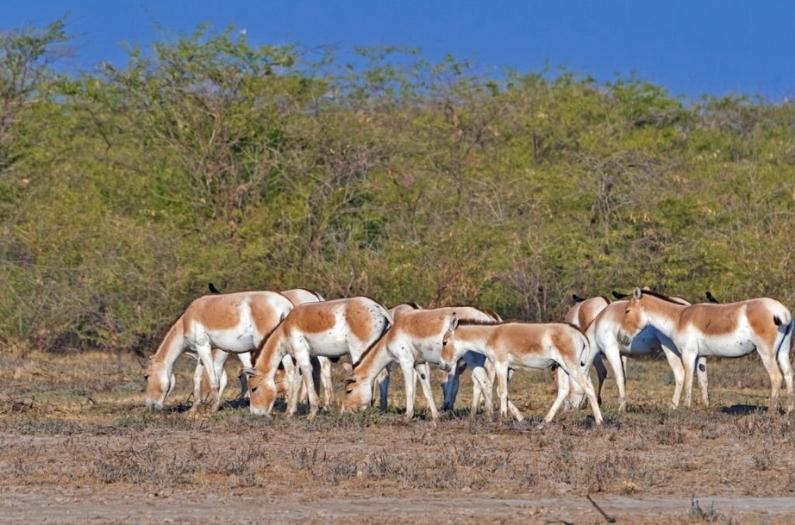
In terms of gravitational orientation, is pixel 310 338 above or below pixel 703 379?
above

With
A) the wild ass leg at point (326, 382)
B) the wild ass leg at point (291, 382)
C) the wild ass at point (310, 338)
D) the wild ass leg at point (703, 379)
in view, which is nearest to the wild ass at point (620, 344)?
the wild ass leg at point (703, 379)

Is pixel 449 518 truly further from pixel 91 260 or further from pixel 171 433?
pixel 91 260

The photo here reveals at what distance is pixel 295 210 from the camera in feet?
94.6

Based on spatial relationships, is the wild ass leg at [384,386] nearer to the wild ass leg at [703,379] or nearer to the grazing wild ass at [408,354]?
the grazing wild ass at [408,354]

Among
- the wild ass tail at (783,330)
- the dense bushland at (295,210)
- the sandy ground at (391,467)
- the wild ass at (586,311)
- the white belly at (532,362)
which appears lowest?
the sandy ground at (391,467)

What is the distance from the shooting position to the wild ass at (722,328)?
663 inches

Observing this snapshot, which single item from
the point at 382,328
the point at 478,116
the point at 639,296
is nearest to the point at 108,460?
the point at 382,328

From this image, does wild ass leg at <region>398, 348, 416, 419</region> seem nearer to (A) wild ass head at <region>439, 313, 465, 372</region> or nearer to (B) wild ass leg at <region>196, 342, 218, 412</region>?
(A) wild ass head at <region>439, 313, 465, 372</region>

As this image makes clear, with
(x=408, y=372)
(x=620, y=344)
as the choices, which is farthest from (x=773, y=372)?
(x=408, y=372)

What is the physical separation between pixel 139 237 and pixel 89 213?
2.40 meters

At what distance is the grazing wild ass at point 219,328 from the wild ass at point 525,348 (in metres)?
2.92

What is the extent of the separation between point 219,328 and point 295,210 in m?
10.9

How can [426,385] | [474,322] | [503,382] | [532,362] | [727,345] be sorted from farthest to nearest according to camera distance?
[727,345], [426,385], [474,322], [503,382], [532,362]

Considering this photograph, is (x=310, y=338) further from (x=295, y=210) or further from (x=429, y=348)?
(x=295, y=210)
